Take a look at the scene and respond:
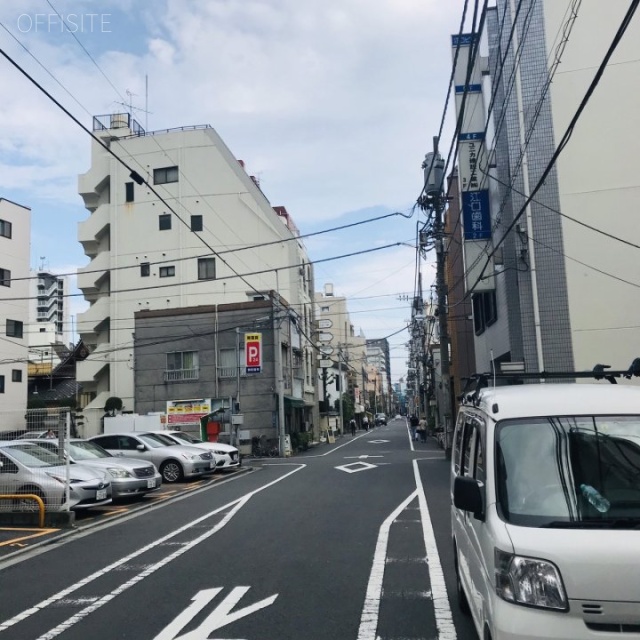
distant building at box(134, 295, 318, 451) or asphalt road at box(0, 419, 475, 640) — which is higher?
distant building at box(134, 295, 318, 451)

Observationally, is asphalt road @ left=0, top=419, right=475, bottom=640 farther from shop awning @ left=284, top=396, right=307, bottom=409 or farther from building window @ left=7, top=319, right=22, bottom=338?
building window @ left=7, top=319, right=22, bottom=338

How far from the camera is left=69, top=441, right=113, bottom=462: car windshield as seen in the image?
51.1 ft

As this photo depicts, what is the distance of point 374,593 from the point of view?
6855 mm

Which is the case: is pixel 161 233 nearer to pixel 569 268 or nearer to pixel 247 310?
pixel 247 310

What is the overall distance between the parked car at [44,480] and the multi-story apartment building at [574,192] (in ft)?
38.6

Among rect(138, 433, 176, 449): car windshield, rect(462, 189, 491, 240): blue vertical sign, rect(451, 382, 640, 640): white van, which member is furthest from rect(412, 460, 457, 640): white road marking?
rect(462, 189, 491, 240): blue vertical sign

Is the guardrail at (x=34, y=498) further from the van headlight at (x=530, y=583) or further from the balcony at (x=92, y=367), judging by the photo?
the balcony at (x=92, y=367)

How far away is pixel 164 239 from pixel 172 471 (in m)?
27.8

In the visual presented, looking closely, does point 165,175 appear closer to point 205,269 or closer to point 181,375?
point 205,269

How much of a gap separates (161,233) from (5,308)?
1058cm

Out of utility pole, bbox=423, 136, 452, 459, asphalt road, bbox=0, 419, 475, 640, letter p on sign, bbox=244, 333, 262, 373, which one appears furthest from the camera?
letter p on sign, bbox=244, 333, 262, 373

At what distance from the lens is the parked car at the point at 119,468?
1495cm

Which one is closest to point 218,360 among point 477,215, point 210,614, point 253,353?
point 253,353

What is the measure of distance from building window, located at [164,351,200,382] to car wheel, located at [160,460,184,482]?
53.0 ft
